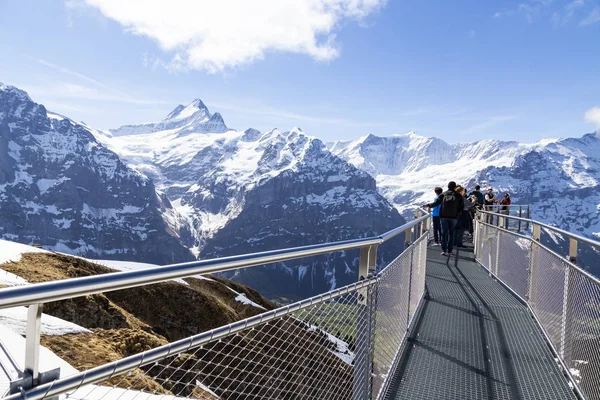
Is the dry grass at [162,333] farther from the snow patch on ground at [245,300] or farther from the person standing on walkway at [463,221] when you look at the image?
the person standing on walkway at [463,221]

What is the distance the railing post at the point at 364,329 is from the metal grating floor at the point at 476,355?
96 cm

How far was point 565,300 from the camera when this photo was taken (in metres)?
5.59

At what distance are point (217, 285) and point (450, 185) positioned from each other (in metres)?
9.30

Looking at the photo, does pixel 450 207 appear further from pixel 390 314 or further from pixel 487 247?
pixel 390 314

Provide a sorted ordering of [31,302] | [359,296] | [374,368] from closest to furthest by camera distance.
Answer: [31,302] < [359,296] < [374,368]

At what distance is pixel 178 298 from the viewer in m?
13.3

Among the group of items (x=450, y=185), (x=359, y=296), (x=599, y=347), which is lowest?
(x=599, y=347)

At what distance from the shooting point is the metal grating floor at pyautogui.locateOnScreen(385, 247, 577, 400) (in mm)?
4992

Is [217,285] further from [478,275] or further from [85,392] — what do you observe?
[85,392]

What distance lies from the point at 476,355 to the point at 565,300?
1308 millimetres

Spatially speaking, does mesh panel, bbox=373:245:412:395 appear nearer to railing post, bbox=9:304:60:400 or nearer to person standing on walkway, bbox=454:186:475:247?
railing post, bbox=9:304:60:400

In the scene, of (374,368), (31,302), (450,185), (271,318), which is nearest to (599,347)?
(374,368)

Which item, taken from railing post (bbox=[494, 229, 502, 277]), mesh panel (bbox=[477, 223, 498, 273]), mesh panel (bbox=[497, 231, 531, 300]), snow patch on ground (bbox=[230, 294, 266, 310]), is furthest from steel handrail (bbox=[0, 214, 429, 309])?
snow patch on ground (bbox=[230, 294, 266, 310])

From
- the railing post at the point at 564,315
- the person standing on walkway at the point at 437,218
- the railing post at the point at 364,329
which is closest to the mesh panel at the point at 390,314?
the railing post at the point at 364,329
